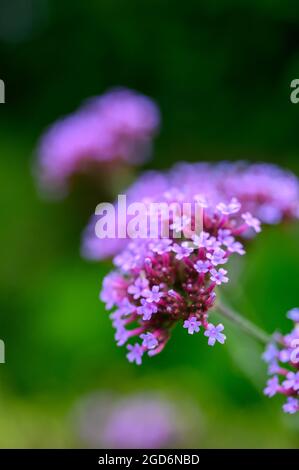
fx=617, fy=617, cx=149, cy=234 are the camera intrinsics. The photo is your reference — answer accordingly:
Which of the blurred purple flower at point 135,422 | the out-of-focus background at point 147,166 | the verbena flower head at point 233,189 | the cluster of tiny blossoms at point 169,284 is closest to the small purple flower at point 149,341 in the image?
the cluster of tiny blossoms at point 169,284

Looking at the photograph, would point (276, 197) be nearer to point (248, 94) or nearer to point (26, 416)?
point (26, 416)

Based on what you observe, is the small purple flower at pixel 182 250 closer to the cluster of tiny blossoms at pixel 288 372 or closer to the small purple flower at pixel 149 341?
the small purple flower at pixel 149 341

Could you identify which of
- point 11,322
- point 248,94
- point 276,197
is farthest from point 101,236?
point 248,94

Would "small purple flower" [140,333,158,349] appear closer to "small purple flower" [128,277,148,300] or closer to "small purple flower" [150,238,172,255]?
"small purple flower" [128,277,148,300]

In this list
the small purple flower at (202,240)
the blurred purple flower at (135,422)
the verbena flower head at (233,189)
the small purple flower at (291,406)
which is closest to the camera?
the small purple flower at (291,406)

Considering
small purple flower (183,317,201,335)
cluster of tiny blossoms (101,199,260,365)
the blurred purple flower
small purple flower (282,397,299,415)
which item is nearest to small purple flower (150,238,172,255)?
cluster of tiny blossoms (101,199,260,365)
